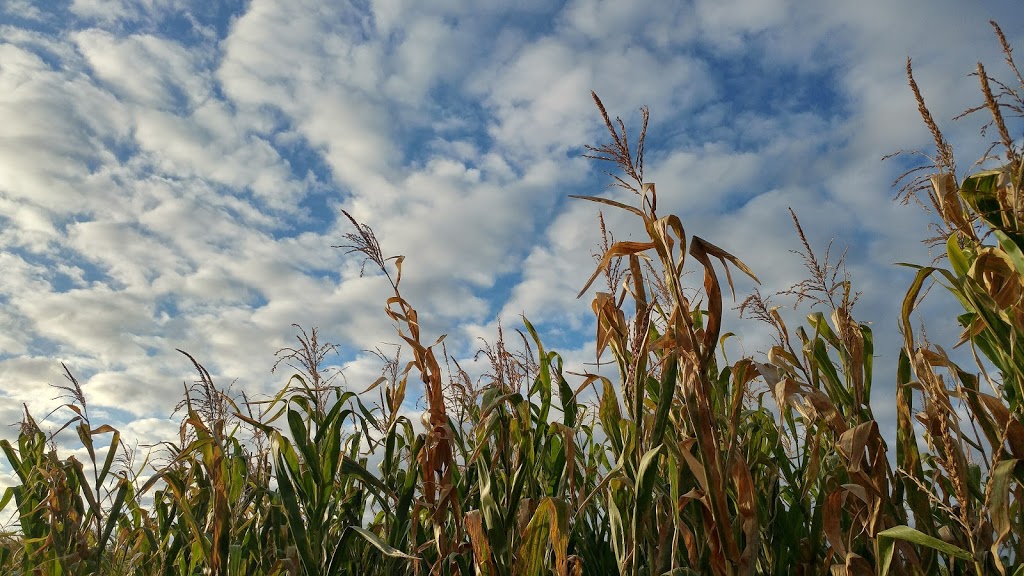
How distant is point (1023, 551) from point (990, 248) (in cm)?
71

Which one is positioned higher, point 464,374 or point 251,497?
point 464,374

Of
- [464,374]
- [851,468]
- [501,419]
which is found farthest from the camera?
[464,374]

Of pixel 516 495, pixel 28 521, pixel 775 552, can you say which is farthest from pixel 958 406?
pixel 28 521

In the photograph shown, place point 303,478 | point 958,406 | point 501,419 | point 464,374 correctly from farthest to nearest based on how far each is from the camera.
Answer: point 464,374
point 303,478
point 501,419
point 958,406

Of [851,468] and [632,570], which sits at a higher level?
[851,468]

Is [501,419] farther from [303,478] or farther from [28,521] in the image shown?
[28,521]

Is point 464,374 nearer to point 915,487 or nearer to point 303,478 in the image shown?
point 303,478

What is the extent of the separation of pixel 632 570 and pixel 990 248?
1.18m

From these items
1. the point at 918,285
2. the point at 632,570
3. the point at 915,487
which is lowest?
the point at 632,570

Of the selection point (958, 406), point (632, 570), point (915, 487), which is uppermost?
point (958, 406)

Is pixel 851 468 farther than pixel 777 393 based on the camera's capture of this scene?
No

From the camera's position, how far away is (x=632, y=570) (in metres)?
1.51

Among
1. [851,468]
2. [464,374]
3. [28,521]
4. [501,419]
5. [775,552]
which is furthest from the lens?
[28,521]

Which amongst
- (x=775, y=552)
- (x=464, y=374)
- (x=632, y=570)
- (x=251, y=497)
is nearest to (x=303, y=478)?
(x=251, y=497)
